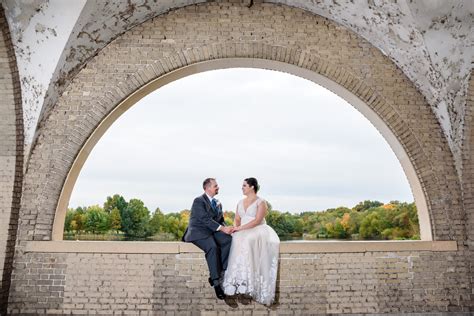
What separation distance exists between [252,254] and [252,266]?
0.15 m

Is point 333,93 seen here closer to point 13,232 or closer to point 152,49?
point 152,49

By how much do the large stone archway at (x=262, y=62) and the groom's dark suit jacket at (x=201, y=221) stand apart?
1.96ft

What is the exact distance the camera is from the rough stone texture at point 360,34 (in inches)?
218

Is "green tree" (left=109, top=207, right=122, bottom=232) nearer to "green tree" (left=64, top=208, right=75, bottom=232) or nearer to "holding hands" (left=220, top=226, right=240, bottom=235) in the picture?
"green tree" (left=64, top=208, right=75, bottom=232)

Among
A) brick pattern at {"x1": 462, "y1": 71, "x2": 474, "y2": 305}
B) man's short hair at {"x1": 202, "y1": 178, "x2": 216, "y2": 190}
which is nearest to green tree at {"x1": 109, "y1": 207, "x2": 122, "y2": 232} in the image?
man's short hair at {"x1": 202, "y1": 178, "x2": 216, "y2": 190}

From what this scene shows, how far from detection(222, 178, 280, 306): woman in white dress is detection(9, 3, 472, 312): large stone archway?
71cm

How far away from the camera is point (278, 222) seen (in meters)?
7.21

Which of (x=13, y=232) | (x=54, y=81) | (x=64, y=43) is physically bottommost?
(x=13, y=232)

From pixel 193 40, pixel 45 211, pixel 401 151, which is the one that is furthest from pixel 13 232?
pixel 401 151

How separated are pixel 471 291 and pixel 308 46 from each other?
4.46 metres

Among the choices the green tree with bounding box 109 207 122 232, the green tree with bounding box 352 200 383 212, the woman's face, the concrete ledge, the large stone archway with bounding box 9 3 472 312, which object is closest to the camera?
the woman's face

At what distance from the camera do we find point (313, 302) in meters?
5.50

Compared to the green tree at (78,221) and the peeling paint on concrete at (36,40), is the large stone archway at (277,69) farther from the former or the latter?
the green tree at (78,221)

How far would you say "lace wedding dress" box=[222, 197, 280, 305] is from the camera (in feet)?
16.7
